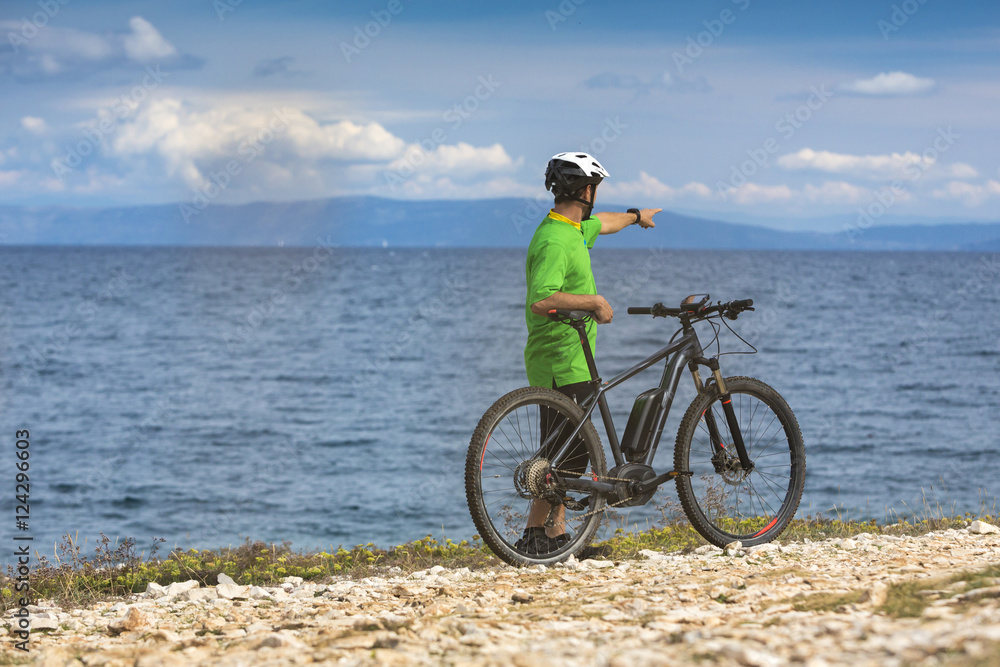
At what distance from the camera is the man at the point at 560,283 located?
6270 millimetres

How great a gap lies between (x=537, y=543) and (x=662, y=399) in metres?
1.39

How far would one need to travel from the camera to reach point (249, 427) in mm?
33562

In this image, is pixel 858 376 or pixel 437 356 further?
pixel 437 356

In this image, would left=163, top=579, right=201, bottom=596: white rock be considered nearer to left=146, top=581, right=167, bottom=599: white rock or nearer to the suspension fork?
left=146, top=581, right=167, bottom=599: white rock

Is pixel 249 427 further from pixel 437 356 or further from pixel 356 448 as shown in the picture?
pixel 437 356

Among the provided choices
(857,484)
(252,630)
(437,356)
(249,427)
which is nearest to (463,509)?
(857,484)

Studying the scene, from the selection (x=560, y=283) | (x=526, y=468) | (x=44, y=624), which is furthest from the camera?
(x=560, y=283)

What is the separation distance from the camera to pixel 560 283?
6.19 meters

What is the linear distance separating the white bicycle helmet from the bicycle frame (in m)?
1.03

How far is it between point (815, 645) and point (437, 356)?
158 ft

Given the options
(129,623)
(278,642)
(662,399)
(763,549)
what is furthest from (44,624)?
(763,549)

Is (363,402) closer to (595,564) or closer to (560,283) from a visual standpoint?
(595,564)

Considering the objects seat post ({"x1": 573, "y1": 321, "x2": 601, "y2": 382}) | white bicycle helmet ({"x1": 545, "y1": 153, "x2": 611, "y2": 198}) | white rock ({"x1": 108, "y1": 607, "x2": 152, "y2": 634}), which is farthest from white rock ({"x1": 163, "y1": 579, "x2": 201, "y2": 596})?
white bicycle helmet ({"x1": 545, "y1": 153, "x2": 611, "y2": 198})

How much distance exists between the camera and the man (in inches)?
247
